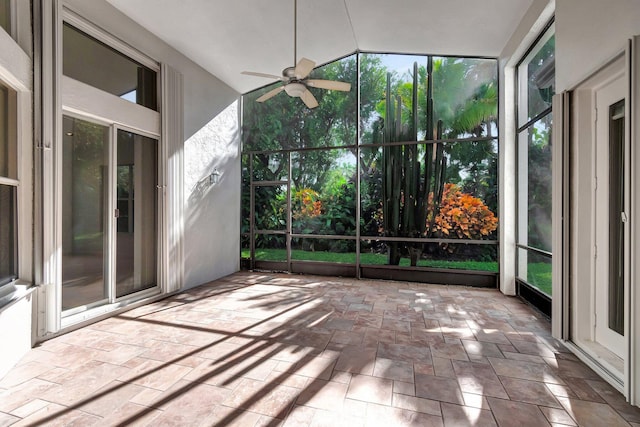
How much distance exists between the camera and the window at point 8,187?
2422 mm

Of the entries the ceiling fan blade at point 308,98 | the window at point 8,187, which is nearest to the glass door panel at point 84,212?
the window at point 8,187

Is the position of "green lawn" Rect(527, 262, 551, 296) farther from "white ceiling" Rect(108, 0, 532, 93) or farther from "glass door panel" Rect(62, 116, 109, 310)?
"glass door panel" Rect(62, 116, 109, 310)

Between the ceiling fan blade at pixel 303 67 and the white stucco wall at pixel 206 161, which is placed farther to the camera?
the white stucco wall at pixel 206 161

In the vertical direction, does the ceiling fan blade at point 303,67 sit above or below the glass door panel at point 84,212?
above

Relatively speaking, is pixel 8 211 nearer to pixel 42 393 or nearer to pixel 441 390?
pixel 42 393

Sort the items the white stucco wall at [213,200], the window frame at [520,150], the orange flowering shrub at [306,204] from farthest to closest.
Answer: the orange flowering shrub at [306,204], the white stucco wall at [213,200], the window frame at [520,150]

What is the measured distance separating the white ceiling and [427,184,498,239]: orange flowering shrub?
228 cm

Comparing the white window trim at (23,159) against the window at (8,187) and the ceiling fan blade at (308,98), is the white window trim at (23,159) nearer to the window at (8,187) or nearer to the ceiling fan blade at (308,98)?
the window at (8,187)

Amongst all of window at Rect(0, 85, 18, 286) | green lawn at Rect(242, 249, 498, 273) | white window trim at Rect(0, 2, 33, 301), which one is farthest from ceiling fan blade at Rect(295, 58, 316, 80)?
green lawn at Rect(242, 249, 498, 273)

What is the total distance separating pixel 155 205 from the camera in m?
4.18

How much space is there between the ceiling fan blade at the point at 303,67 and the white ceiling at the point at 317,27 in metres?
1.46

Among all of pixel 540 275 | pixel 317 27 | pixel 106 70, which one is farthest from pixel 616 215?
pixel 106 70

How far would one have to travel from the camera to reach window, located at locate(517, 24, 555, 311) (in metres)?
3.48

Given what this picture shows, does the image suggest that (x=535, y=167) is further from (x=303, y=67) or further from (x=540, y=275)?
(x=303, y=67)
